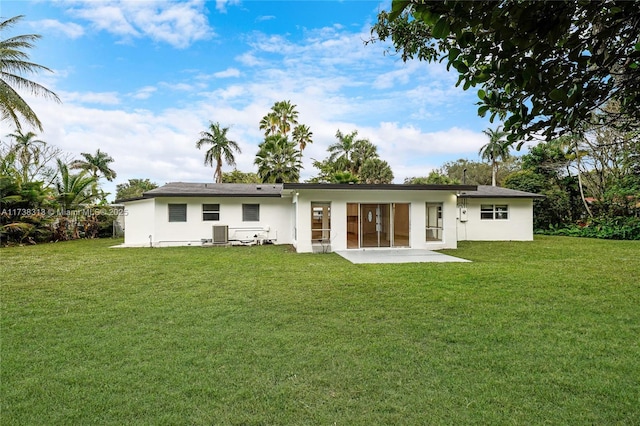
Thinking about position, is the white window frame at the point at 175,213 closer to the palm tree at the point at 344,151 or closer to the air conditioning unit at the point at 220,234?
the air conditioning unit at the point at 220,234

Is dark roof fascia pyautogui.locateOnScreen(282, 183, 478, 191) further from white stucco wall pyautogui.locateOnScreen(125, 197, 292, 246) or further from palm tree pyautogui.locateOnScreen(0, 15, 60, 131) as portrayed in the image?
palm tree pyautogui.locateOnScreen(0, 15, 60, 131)

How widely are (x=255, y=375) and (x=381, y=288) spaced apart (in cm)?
394

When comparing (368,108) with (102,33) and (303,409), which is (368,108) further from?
(303,409)

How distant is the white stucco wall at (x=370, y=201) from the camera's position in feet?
41.4

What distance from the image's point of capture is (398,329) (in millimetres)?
4336

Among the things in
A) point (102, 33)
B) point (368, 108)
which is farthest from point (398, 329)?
point (368, 108)

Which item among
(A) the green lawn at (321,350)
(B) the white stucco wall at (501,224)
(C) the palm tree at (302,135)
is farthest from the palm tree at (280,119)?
(A) the green lawn at (321,350)

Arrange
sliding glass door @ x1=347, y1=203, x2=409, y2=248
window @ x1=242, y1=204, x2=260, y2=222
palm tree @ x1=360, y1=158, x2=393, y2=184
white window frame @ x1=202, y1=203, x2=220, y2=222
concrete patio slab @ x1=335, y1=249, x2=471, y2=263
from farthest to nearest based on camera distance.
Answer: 1. palm tree @ x1=360, y1=158, x2=393, y2=184
2. window @ x1=242, y1=204, x2=260, y2=222
3. white window frame @ x1=202, y1=203, x2=220, y2=222
4. sliding glass door @ x1=347, y1=203, x2=409, y2=248
5. concrete patio slab @ x1=335, y1=249, x2=471, y2=263

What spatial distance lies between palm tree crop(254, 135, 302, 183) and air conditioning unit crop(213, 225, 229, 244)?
9.67m

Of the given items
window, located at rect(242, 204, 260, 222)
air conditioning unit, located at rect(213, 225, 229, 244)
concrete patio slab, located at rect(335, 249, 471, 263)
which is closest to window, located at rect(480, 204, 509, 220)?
concrete patio slab, located at rect(335, 249, 471, 263)

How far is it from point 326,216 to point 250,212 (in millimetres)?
4310

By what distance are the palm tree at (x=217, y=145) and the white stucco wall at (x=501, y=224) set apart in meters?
19.3

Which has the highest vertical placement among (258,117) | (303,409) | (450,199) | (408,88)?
(258,117)

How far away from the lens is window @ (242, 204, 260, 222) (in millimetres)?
15523
